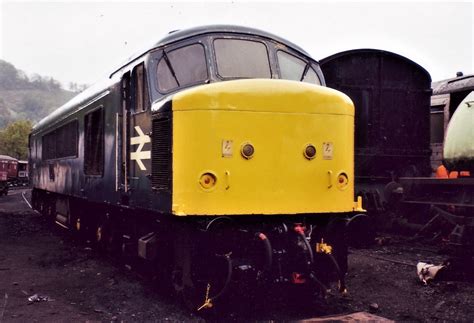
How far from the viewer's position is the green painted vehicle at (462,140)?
8228mm

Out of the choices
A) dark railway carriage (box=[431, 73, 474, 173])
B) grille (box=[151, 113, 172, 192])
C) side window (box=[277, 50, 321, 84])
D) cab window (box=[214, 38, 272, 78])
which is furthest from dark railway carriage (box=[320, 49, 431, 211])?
grille (box=[151, 113, 172, 192])

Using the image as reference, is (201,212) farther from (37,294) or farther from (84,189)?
(84,189)

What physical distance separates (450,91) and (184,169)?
8549 mm

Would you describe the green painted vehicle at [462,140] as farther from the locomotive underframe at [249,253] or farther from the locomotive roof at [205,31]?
the locomotive roof at [205,31]

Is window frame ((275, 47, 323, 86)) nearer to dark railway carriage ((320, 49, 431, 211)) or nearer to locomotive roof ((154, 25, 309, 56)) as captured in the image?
locomotive roof ((154, 25, 309, 56))

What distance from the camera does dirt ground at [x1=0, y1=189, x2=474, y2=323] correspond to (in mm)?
5910

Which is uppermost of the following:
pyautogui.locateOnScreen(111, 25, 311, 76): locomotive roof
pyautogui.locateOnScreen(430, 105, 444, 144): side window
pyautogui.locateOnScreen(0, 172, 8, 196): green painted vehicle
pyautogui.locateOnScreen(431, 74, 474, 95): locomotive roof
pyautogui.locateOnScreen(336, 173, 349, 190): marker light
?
pyautogui.locateOnScreen(431, 74, 474, 95): locomotive roof

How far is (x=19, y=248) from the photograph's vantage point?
11.3 metres

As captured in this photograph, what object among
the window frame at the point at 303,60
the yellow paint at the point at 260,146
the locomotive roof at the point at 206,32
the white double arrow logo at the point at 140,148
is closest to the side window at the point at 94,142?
the white double arrow logo at the point at 140,148

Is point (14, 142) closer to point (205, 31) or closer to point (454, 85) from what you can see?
point (454, 85)

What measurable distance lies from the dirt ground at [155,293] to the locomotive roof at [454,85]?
135 inches

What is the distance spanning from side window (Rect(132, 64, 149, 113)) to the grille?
695 mm

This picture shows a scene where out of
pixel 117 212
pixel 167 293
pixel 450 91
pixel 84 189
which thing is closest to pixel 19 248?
pixel 84 189

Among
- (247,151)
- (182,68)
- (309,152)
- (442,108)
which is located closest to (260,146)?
(247,151)
